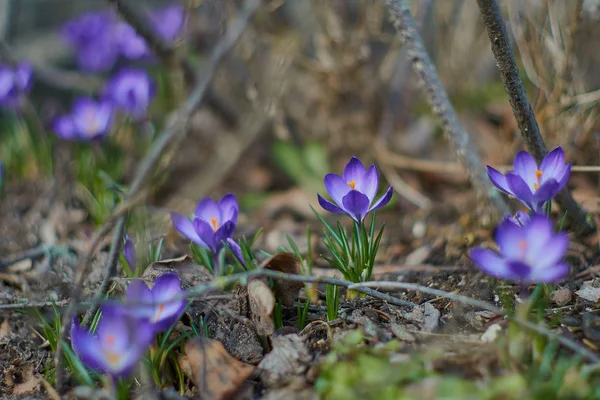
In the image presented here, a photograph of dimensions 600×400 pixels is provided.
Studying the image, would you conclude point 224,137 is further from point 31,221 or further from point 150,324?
point 150,324

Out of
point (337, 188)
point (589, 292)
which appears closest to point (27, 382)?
point (337, 188)

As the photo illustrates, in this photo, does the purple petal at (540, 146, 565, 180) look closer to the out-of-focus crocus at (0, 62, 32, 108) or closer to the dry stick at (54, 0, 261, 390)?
the dry stick at (54, 0, 261, 390)

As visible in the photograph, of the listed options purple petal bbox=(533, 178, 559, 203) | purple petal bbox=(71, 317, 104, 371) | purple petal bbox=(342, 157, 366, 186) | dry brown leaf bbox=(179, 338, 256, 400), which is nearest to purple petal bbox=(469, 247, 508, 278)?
purple petal bbox=(533, 178, 559, 203)

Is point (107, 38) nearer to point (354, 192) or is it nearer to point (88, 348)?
point (354, 192)

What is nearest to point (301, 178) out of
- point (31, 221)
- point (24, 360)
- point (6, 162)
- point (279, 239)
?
point (279, 239)

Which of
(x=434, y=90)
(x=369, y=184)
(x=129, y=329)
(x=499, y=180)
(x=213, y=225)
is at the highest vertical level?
(x=434, y=90)

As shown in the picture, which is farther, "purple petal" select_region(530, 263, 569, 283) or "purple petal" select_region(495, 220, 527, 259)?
"purple petal" select_region(495, 220, 527, 259)

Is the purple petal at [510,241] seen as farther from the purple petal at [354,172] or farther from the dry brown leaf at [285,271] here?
the dry brown leaf at [285,271]
